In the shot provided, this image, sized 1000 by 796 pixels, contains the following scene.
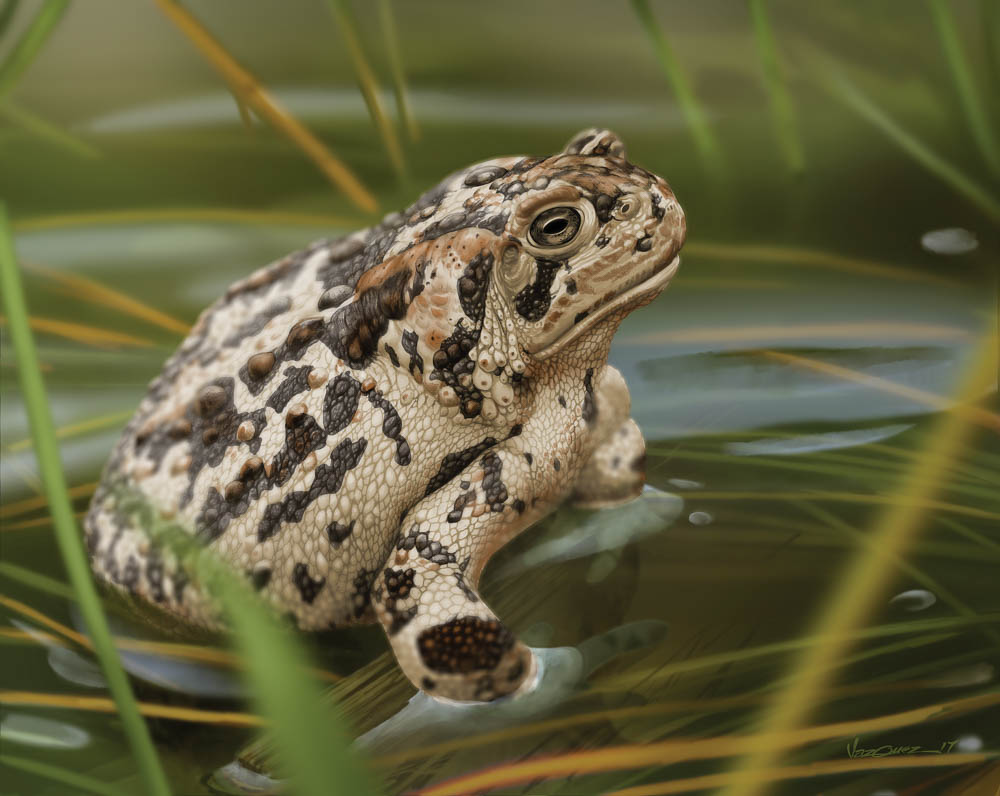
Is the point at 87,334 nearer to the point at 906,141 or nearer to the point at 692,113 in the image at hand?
the point at 692,113

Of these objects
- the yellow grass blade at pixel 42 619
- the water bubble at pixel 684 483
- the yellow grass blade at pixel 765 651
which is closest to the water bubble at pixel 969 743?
the yellow grass blade at pixel 765 651

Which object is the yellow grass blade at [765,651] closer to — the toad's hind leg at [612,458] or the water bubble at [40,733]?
the toad's hind leg at [612,458]

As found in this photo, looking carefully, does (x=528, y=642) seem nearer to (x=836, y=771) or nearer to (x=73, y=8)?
(x=836, y=771)

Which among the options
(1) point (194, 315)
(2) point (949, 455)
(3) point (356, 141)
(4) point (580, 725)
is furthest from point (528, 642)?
(3) point (356, 141)

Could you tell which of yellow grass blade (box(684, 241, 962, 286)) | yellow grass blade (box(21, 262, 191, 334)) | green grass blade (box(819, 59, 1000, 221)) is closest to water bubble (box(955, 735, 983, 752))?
yellow grass blade (box(684, 241, 962, 286))

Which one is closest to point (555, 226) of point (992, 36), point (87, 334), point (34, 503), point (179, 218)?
point (34, 503)

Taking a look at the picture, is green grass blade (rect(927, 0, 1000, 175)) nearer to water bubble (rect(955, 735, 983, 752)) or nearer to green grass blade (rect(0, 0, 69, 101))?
water bubble (rect(955, 735, 983, 752))
